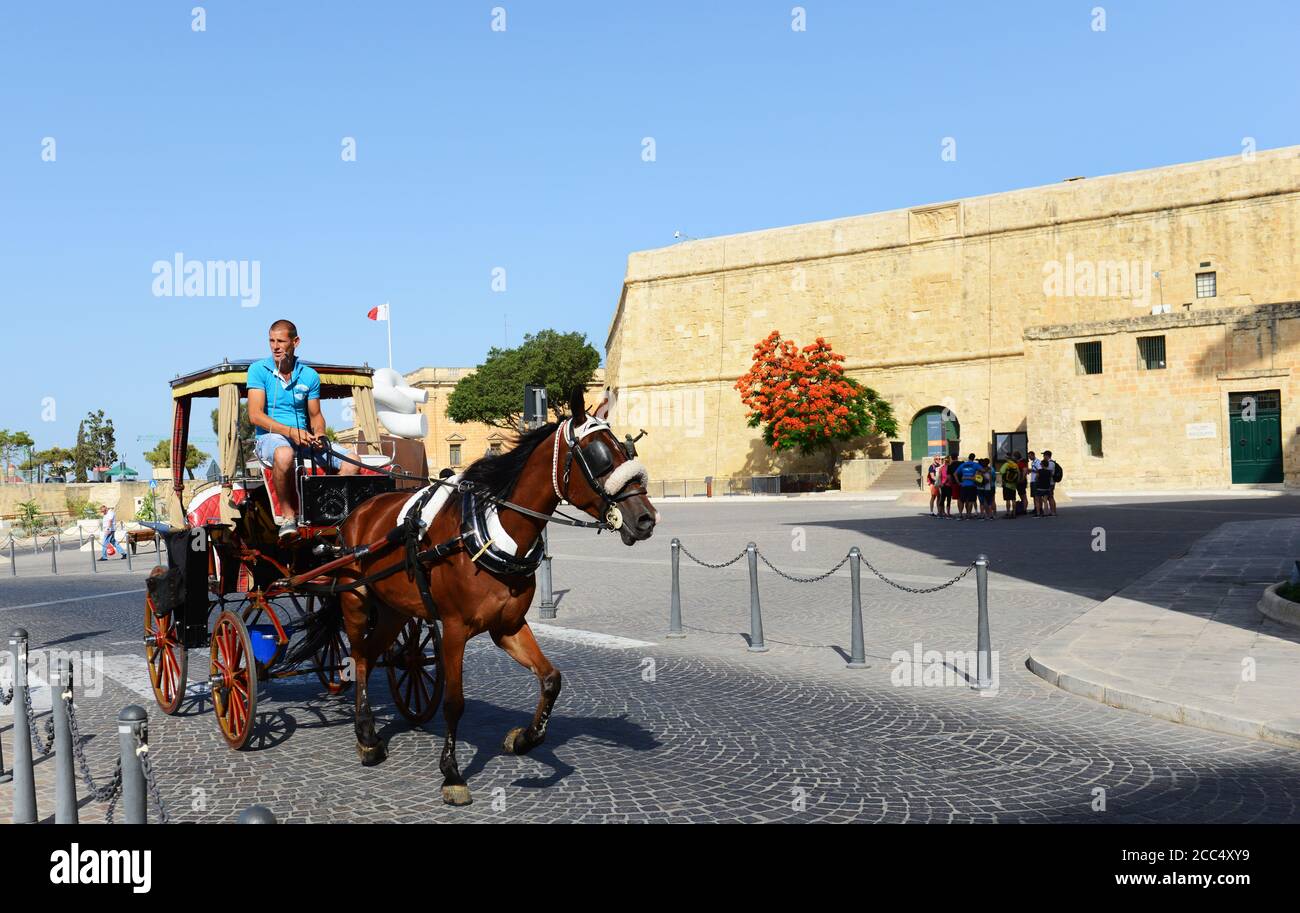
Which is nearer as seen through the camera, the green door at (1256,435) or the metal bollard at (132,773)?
the metal bollard at (132,773)

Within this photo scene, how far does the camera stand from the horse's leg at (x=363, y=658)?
5910mm

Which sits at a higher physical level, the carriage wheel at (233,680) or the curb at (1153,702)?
the carriage wheel at (233,680)

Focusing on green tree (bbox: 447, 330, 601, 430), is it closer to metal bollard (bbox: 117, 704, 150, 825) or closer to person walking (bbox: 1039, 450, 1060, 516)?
person walking (bbox: 1039, 450, 1060, 516)

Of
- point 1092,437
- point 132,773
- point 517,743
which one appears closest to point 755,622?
point 517,743

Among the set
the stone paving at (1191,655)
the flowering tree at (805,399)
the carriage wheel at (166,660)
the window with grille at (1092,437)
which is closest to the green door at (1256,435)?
the window with grille at (1092,437)

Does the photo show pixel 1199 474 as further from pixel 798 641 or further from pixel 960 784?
pixel 960 784

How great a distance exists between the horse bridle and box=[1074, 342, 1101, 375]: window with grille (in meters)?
38.2

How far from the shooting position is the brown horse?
16.7ft

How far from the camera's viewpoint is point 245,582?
7211mm

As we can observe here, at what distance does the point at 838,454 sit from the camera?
169ft

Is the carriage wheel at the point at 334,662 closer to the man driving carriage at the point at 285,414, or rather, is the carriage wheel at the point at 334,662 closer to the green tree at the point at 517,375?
the man driving carriage at the point at 285,414

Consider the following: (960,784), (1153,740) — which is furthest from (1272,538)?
(960,784)

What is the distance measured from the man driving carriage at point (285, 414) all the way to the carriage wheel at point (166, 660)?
50.8 inches

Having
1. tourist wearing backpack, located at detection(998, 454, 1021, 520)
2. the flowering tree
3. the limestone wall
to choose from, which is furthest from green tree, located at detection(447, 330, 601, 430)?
tourist wearing backpack, located at detection(998, 454, 1021, 520)
